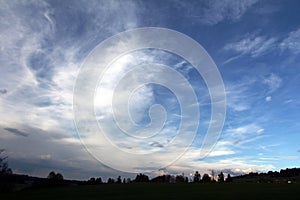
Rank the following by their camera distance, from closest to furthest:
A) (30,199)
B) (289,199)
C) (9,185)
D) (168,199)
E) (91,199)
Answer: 1. (289,199)
2. (168,199)
3. (91,199)
4. (30,199)
5. (9,185)

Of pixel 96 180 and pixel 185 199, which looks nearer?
pixel 185 199

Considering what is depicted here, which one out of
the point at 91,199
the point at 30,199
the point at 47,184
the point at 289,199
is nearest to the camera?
the point at 289,199

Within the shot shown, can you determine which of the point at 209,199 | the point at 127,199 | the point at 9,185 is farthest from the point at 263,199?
the point at 9,185

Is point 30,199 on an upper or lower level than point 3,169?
lower

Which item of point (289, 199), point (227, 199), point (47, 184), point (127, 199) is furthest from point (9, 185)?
point (289, 199)

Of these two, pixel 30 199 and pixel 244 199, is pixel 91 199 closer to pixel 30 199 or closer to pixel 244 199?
pixel 30 199

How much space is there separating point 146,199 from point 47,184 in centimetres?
8779

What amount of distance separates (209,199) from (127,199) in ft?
48.5

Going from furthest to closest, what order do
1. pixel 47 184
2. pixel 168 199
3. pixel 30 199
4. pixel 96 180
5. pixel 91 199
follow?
pixel 96 180
pixel 47 184
pixel 30 199
pixel 91 199
pixel 168 199

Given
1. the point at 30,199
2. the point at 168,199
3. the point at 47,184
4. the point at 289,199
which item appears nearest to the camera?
the point at 289,199

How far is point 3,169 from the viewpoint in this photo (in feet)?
355

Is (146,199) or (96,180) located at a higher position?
(96,180)

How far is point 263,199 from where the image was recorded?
50.0 metres

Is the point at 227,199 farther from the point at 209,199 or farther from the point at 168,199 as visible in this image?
the point at 168,199
